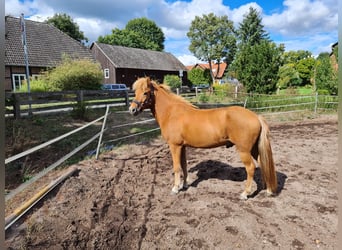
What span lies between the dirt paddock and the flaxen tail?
0.88ft

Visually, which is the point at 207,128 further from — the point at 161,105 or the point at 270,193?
the point at 270,193

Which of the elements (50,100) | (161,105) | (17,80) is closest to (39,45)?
(17,80)

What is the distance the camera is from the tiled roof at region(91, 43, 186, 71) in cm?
2867

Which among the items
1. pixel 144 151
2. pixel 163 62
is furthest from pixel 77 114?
pixel 163 62

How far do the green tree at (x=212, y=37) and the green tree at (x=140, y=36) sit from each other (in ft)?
34.7

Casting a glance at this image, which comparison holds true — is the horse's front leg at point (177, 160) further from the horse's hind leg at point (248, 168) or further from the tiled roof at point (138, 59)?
the tiled roof at point (138, 59)

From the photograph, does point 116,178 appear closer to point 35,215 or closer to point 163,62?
point 35,215

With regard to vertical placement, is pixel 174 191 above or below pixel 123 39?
below

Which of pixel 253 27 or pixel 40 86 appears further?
pixel 253 27

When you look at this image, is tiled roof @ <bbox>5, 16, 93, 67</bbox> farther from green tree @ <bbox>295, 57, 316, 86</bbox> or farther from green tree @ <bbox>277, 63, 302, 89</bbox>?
green tree @ <bbox>295, 57, 316, 86</bbox>

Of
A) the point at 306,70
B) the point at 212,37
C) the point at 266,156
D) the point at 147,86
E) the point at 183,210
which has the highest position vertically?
the point at 212,37

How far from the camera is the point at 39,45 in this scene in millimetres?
20719

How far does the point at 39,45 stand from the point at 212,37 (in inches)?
1049

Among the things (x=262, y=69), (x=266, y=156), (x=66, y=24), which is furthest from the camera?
(x=66, y=24)
